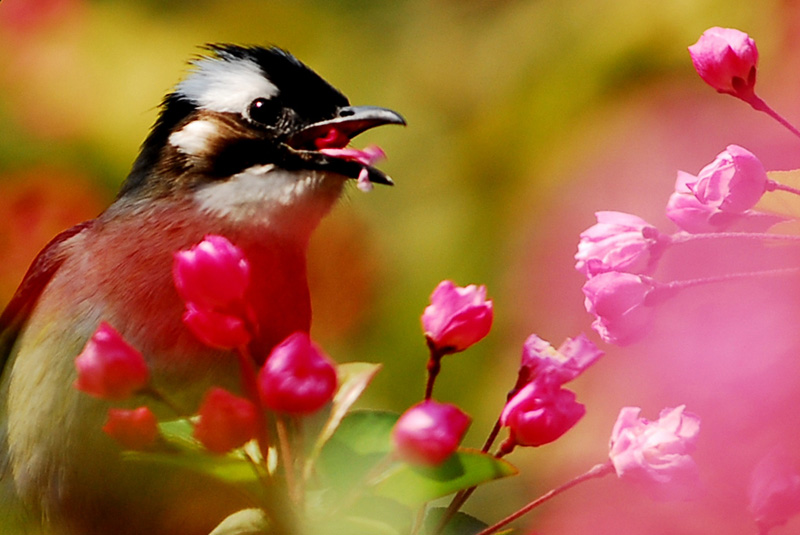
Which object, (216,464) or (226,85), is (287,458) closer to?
(216,464)

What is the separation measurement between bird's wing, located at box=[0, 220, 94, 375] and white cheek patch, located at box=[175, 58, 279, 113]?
111 millimetres

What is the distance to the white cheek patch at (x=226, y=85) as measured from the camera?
2.06ft

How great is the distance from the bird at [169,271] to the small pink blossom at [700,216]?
190 millimetres

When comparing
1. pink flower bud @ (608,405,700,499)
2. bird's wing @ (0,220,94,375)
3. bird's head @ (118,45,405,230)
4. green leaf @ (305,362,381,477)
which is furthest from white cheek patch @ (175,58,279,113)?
pink flower bud @ (608,405,700,499)

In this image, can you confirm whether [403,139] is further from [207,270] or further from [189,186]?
[207,270]

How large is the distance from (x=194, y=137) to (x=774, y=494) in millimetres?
449

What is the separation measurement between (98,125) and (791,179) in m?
0.42

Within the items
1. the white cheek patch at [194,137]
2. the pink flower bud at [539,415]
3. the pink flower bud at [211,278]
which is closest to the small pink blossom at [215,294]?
the pink flower bud at [211,278]

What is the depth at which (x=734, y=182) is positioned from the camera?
379mm

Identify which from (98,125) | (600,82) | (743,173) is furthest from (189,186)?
(743,173)

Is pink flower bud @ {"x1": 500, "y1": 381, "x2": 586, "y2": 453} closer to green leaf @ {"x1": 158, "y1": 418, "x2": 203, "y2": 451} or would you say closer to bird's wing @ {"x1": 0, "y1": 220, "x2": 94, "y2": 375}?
green leaf @ {"x1": 158, "y1": 418, "x2": 203, "y2": 451}

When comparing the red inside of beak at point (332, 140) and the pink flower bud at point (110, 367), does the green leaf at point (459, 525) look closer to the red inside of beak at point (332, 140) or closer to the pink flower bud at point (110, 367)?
the pink flower bud at point (110, 367)

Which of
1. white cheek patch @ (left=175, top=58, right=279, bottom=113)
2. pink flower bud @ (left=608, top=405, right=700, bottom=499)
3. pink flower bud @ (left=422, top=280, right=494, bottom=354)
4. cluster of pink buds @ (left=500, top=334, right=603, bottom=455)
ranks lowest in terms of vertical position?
pink flower bud @ (left=608, top=405, right=700, bottom=499)

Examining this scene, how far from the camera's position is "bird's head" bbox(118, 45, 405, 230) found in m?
0.61
